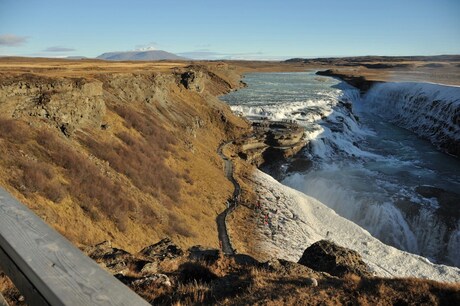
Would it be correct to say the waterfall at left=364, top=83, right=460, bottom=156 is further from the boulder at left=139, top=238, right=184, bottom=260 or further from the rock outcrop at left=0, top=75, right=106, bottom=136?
the boulder at left=139, top=238, right=184, bottom=260

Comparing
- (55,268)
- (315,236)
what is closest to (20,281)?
(55,268)

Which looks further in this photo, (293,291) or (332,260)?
(332,260)

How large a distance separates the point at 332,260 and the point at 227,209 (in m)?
17.6

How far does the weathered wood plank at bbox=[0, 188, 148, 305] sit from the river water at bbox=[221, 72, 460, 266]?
100 ft

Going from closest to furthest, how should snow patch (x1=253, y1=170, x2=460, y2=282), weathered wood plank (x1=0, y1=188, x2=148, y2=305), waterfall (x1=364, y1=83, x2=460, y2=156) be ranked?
weathered wood plank (x1=0, y1=188, x2=148, y2=305)
snow patch (x1=253, y1=170, x2=460, y2=282)
waterfall (x1=364, y1=83, x2=460, y2=156)

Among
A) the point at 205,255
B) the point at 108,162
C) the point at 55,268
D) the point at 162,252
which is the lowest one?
the point at 108,162

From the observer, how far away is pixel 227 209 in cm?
2864

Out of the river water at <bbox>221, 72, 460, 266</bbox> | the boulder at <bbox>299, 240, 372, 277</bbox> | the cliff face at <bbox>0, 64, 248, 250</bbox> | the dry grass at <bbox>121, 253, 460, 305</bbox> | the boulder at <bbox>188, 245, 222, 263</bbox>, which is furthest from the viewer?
the river water at <bbox>221, 72, 460, 266</bbox>

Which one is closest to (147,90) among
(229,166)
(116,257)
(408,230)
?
(229,166)

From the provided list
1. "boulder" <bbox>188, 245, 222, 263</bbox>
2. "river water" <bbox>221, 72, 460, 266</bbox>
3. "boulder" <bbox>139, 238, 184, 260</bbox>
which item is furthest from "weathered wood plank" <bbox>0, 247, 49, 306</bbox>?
"river water" <bbox>221, 72, 460, 266</bbox>

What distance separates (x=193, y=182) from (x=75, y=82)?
12092 millimetres

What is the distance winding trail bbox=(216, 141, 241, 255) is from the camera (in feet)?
76.0

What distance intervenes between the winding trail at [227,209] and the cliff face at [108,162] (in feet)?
1.90

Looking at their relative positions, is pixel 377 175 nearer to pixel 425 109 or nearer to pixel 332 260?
pixel 332 260
